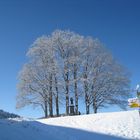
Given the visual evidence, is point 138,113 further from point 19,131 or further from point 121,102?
point 121,102

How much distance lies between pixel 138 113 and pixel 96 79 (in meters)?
17.3

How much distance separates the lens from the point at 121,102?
45656 millimetres

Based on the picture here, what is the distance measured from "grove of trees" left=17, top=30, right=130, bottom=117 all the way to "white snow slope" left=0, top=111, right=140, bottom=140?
16.6 m

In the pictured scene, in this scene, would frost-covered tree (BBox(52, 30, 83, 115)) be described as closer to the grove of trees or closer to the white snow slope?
the grove of trees

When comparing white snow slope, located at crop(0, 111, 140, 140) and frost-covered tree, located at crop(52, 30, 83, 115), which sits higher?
frost-covered tree, located at crop(52, 30, 83, 115)

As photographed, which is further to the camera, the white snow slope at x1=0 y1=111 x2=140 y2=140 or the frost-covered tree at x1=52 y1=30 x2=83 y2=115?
the frost-covered tree at x1=52 y1=30 x2=83 y2=115

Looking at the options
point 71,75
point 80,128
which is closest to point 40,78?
Answer: point 71,75

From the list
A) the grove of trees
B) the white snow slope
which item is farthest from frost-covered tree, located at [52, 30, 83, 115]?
the white snow slope

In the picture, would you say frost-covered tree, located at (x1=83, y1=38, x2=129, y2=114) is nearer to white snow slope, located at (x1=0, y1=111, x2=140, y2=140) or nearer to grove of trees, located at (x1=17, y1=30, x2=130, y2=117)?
grove of trees, located at (x1=17, y1=30, x2=130, y2=117)

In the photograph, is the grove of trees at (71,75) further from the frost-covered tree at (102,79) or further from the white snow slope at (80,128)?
the white snow slope at (80,128)

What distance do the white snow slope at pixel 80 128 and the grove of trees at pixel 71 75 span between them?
16.6 meters

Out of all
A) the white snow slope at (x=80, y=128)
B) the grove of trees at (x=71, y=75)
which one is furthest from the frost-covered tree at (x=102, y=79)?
the white snow slope at (x=80, y=128)

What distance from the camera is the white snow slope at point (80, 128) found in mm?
18484

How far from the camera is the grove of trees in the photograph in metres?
45.2
